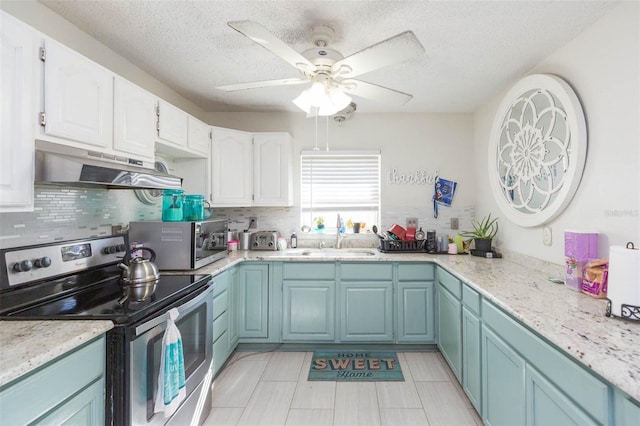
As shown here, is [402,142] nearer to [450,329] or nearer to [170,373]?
[450,329]

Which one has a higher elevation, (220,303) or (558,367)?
(558,367)

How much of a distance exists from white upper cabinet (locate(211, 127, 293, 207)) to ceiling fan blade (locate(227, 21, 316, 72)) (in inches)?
58.6

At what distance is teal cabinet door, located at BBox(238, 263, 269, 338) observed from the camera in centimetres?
259

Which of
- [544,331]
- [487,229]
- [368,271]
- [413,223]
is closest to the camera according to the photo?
[544,331]

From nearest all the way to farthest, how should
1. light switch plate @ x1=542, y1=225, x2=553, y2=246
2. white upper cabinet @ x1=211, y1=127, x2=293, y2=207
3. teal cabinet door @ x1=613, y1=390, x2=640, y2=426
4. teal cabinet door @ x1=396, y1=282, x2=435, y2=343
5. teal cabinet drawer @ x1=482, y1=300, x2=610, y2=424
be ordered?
teal cabinet door @ x1=613, y1=390, x2=640, y2=426, teal cabinet drawer @ x1=482, y1=300, x2=610, y2=424, light switch plate @ x1=542, y1=225, x2=553, y2=246, teal cabinet door @ x1=396, y1=282, x2=435, y2=343, white upper cabinet @ x1=211, y1=127, x2=293, y2=207

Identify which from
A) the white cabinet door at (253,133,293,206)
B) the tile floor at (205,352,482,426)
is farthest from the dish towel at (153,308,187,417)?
the white cabinet door at (253,133,293,206)

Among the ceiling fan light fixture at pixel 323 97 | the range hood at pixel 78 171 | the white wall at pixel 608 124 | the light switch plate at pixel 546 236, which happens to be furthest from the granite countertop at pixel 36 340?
the light switch plate at pixel 546 236

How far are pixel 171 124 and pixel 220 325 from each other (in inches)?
61.8

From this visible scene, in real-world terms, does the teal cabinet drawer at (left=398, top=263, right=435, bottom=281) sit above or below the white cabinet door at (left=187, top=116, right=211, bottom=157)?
below

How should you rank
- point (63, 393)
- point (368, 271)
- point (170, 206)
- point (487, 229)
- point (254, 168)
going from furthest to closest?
1. point (254, 168)
2. point (487, 229)
3. point (368, 271)
4. point (170, 206)
5. point (63, 393)

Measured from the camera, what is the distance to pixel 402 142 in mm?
3232

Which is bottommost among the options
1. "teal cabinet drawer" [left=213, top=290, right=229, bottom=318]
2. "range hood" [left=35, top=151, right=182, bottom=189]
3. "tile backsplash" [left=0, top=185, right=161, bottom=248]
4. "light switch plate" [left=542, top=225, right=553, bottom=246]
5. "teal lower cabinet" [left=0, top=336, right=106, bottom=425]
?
"teal cabinet drawer" [left=213, top=290, right=229, bottom=318]

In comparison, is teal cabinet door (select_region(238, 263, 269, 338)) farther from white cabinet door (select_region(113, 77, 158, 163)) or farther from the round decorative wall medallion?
the round decorative wall medallion

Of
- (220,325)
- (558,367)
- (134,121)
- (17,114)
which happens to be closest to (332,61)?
(134,121)
